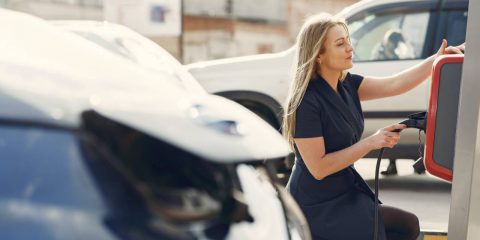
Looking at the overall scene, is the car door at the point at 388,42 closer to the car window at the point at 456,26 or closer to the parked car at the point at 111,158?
the car window at the point at 456,26

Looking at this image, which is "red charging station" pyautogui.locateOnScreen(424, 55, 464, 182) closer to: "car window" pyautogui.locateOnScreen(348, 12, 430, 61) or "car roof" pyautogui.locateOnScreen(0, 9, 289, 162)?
"car roof" pyautogui.locateOnScreen(0, 9, 289, 162)

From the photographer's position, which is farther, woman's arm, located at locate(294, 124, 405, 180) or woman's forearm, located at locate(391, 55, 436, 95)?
woman's forearm, located at locate(391, 55, 436, 95)

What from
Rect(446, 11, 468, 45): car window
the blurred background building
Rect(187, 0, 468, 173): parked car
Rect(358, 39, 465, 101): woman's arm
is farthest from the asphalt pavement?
the blurred background building

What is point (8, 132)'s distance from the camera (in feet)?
4.00

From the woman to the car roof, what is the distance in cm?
138

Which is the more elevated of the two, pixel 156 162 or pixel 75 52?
pixel 75 52

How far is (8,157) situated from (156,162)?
24 centimetres

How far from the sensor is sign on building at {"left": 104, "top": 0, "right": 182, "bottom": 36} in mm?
13377

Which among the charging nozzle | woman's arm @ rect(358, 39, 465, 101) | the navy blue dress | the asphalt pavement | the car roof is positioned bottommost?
the asphalt pavement

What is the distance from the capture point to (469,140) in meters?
2.26

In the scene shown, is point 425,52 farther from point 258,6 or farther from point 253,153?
point 258,6

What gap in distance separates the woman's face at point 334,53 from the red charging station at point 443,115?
66 cm

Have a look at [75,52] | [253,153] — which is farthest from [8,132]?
[253,153]

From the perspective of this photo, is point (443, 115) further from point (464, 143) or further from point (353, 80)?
point (353, 80)
